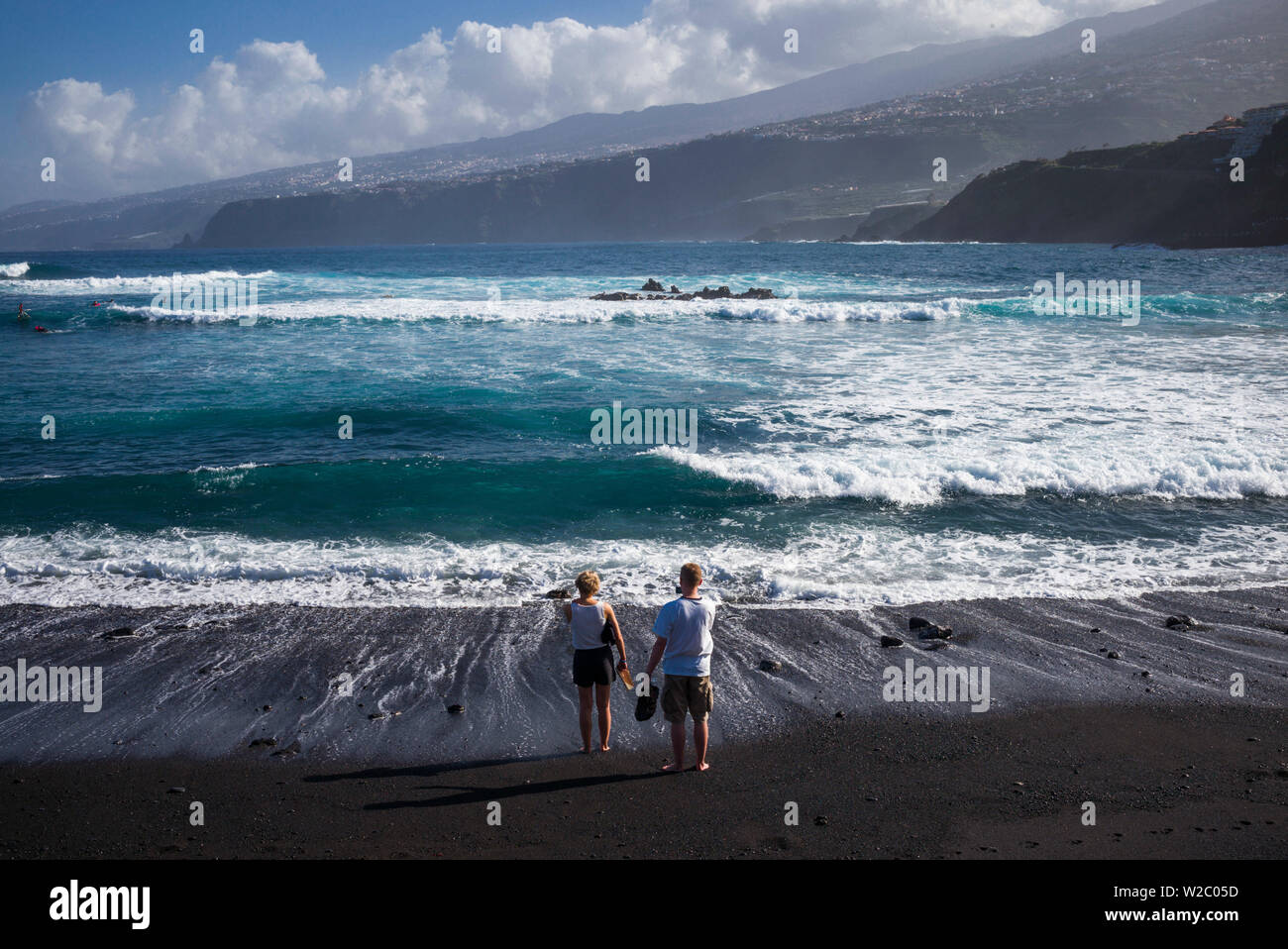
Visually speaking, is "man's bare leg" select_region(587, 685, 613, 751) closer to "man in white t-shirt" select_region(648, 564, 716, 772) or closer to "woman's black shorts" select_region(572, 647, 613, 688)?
"woman's black shorts" select_region(572, 647, 613, 688)

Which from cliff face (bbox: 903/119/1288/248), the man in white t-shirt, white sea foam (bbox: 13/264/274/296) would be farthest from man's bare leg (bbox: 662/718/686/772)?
cliff face (bbox: 903/119/1288/248)

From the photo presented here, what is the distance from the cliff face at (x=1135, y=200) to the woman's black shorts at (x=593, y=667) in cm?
8143

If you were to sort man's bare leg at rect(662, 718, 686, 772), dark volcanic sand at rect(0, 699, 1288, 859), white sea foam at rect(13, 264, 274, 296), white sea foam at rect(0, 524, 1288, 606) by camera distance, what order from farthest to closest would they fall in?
white sea foam at rect(13, 264, 274, 296)
white sea foam at rect(0, 524, 1288, 606)
man's bare leg at rect(662, 718, 686, 772)
dark volcanic sand at rect(0, 699, 1288, 859)

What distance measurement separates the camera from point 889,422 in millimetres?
15430

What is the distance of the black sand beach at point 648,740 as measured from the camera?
4895 mm

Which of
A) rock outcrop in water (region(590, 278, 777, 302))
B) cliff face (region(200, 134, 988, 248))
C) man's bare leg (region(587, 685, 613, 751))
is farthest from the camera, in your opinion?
cliff face (region(200, 134, 988, 248))

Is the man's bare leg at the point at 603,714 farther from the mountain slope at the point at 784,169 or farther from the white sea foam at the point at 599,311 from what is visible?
the mountain slope at the point at 784,169

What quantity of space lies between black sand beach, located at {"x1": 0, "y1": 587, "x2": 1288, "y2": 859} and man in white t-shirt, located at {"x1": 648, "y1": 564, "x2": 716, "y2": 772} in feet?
1.08

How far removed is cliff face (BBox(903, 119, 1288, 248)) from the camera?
70.6 metres

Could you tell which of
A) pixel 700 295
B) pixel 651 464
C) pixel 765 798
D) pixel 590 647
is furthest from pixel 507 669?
pixel 700 295
